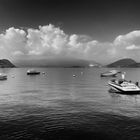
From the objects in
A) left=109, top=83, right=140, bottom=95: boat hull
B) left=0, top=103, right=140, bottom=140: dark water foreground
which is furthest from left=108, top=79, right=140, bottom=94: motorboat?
left=0, top=103, right=140, bottom=140: dark water foreground

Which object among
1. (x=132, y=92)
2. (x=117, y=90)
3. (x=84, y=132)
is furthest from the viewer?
(x=117, y=90)

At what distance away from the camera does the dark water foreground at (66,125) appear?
72.6 ft

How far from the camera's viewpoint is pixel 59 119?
29859 millimetres

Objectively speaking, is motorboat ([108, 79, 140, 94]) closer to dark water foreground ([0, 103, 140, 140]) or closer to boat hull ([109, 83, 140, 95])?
boat hull ([109, 83, 140, 95])

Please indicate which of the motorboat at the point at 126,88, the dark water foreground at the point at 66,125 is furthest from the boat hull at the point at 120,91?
the dark water foreground at the point at 66,125

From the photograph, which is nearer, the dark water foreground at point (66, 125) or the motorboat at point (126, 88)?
the dark water foreground at point (66, 125)

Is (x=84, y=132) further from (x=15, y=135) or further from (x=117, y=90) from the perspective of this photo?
(x=117, y=90)

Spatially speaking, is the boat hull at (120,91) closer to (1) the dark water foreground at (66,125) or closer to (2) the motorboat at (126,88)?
(2) the motorboat at (126,88)

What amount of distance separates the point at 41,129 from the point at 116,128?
34.9 ft

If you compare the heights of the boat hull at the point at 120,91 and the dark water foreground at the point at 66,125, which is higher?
the boat hull at the point at 120,91

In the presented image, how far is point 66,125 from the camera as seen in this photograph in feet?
87.1

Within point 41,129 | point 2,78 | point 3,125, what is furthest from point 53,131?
point 2,78

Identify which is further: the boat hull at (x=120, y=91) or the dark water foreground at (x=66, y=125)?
the boat hull at (x=120, y=91)

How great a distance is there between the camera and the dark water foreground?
2214 centimetres
